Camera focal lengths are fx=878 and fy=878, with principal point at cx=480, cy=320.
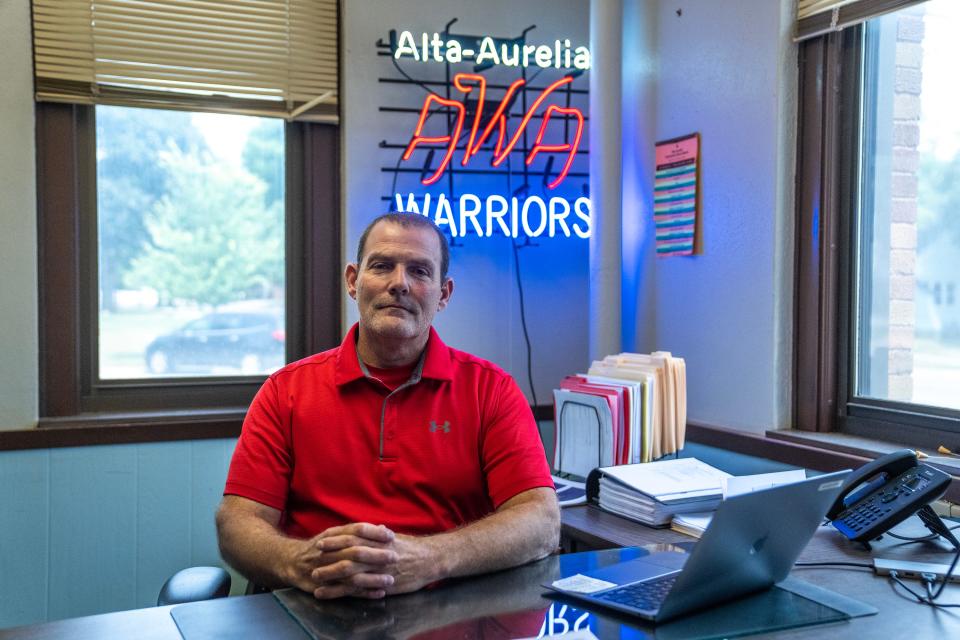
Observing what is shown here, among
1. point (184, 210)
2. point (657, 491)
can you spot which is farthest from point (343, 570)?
point (184, 210)

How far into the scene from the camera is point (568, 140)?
3666 millimetres

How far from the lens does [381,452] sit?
6.43ft

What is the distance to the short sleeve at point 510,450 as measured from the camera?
1941mm

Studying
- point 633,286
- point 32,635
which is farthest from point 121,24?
point 32,635

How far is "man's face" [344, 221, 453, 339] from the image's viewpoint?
2.03m

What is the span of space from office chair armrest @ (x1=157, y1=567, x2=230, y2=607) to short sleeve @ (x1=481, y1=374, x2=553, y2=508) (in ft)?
1.97

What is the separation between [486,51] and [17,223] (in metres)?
1.81

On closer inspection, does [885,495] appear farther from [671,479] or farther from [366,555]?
[366,555]

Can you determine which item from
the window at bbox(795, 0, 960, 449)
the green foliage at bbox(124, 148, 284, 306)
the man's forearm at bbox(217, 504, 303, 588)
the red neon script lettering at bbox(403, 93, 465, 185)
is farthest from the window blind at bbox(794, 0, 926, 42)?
the man's forearm at bbox(217, 504, 303, 588)

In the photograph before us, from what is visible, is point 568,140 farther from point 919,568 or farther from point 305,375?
point 919,568

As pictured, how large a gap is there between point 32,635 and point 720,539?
1011mm

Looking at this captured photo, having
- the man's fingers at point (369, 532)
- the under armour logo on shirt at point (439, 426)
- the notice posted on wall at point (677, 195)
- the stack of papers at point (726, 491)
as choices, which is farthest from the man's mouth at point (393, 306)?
the notice posted on wall at point (677, 195)

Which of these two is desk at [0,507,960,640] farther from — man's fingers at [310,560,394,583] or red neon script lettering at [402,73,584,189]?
red neon script lettering at [402,73,584,189]

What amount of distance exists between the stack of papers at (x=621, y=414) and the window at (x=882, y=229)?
19.6 inches
